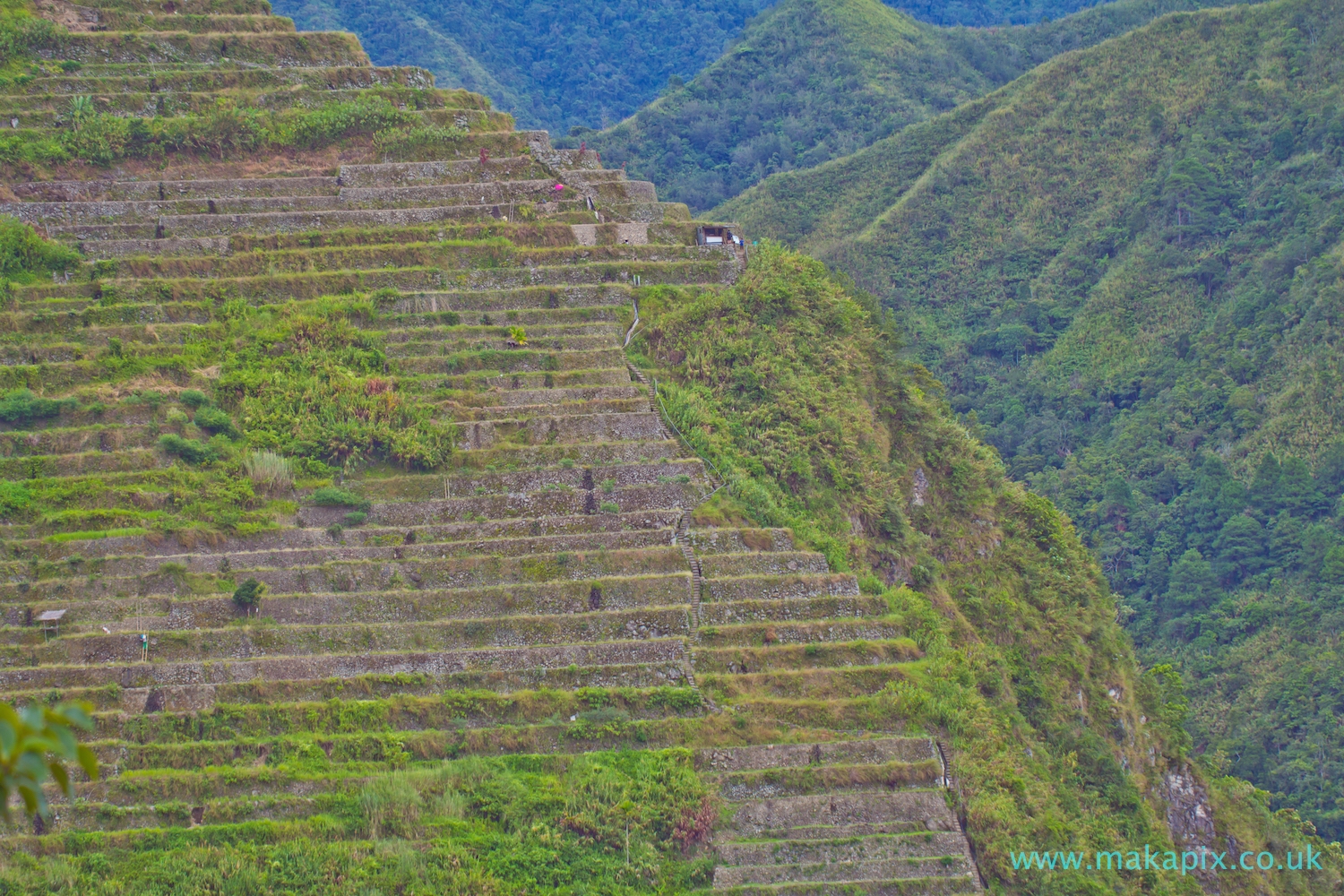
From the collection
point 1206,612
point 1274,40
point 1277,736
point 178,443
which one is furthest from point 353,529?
point 1274,40

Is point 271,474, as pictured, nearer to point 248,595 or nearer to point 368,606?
point 248,595

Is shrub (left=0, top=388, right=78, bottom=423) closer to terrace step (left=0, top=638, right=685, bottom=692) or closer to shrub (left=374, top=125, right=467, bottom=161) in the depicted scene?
terrace step (left=0, top=638, right=685, bottom=692)

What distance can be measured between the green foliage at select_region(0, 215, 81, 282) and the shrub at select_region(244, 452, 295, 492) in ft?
27.1

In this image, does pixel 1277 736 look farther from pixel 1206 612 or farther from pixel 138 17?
pixel 138 17

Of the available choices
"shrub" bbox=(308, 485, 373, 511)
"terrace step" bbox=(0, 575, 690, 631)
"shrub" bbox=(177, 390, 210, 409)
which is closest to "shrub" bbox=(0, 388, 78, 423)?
"shrub" bbox=(177, 390, 210, 409)

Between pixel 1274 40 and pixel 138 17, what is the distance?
6144cm

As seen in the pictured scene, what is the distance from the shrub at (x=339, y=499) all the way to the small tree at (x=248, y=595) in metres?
2.63

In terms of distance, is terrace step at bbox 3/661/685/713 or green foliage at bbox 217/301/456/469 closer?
terrace step at bbox 3/661/685/713

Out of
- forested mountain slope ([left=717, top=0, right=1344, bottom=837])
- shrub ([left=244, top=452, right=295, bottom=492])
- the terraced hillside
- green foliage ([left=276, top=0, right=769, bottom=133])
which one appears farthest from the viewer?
green foliage ([left=276, top=0, right=769, bottom=133])

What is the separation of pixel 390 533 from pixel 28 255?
12.0m

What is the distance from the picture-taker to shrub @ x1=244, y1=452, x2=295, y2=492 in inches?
1206

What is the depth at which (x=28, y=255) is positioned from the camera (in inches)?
1383

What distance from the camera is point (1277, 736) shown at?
4700cm

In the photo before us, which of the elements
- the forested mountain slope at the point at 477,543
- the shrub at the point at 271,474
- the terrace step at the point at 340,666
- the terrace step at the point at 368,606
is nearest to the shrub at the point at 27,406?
the forested mountain slope at the point at 477,543
